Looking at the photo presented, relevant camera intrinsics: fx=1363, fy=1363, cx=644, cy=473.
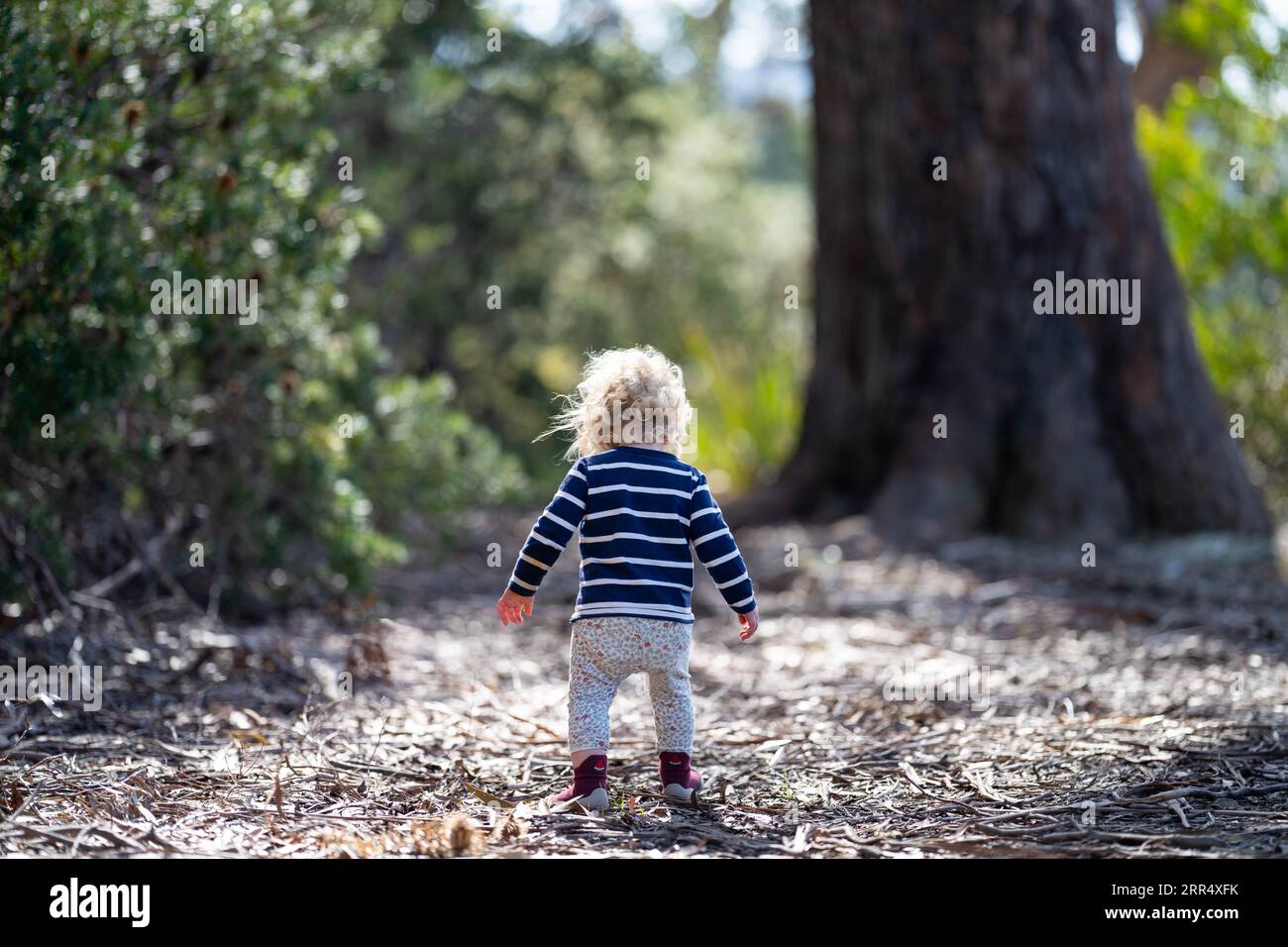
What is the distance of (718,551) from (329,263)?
8.10 feet

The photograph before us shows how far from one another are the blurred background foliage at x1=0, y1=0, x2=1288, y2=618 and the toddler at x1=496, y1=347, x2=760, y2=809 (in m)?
1.77

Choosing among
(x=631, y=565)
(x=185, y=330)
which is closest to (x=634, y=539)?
(x=631, y=565)

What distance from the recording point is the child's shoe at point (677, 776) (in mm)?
3309

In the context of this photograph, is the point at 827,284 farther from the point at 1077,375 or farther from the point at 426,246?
the point at 426,246

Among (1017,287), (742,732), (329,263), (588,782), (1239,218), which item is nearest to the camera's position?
(588,782)

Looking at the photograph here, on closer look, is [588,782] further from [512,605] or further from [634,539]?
[634,539]

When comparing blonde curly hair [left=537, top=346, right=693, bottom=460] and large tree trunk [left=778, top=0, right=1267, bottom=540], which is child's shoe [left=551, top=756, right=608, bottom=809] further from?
large tree trunk [left=778, top=0, right=1267, bottom=540]

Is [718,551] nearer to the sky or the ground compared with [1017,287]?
nearer to the ground

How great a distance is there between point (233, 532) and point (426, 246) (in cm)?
379

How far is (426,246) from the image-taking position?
29.1 feet

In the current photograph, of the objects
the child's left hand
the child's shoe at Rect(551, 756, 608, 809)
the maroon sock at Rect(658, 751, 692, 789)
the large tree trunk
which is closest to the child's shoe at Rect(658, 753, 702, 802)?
the maroon sock at Rect(658, 751, 692, 789)

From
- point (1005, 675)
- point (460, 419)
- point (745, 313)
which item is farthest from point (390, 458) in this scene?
point (745, 313)

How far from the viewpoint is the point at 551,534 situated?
132 inches

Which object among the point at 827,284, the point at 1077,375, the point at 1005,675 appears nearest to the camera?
the point at 1005,675
